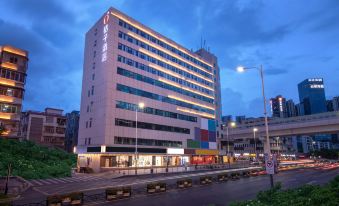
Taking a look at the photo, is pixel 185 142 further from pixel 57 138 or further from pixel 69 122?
pixel 69 122

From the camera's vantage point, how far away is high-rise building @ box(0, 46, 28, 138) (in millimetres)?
63562

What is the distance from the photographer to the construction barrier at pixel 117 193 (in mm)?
24156

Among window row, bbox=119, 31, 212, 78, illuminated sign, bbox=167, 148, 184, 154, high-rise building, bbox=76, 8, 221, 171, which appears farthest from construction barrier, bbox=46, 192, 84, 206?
illuminated sign, bbox=167, 148, 184, 154

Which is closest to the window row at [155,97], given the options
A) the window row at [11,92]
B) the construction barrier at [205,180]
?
the window row at [11,92]

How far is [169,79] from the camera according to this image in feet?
266

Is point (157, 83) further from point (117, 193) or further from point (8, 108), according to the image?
point (117, 193)

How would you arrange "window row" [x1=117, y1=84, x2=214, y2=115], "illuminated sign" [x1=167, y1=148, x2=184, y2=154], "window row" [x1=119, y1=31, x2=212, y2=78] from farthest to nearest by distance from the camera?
"illuminated sign" [x1=167, y1=148, x2=184, y2=154], "window row" [x1=119, y1=31, x2=212, y2=78], "window row" [x1=117, y1=84, x2=214, y2=115]

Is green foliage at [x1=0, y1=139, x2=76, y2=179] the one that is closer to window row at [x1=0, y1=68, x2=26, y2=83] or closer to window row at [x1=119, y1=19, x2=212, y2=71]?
window row at [x1=0, y1=68, x2=26, y2=83]

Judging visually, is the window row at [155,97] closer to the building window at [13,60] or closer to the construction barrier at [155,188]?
the building window at [13,60]

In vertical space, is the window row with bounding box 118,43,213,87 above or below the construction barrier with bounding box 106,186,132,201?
above

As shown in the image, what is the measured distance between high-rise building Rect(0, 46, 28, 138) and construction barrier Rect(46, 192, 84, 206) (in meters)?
51.7

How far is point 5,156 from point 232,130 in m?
69.5

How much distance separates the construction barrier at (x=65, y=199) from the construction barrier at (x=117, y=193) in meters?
2.79

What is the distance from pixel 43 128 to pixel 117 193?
83338mm
